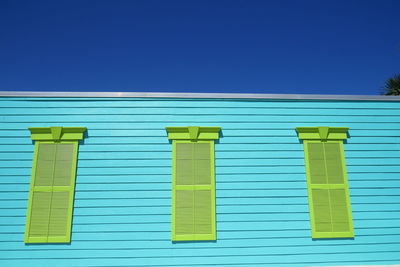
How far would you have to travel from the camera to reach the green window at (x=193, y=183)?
4855 mm

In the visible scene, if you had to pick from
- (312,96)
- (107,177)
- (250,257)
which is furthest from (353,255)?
(107,177)

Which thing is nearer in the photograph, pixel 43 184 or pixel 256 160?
pixel 43 184

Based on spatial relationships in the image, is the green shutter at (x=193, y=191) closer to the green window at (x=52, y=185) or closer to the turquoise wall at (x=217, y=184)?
the turquoise wall at (x=217, y=184)

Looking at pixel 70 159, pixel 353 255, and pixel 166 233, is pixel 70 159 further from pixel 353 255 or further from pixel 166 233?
pixel 353 255

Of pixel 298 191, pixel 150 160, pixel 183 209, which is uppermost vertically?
pixel 150 160

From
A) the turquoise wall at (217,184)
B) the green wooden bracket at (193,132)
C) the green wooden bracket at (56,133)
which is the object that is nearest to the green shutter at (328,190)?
the turquoise wall at (217,184)

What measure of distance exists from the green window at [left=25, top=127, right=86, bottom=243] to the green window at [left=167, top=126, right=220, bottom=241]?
1784 millimetres

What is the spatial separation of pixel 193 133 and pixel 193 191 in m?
1.06

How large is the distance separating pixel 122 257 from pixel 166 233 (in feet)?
2.75

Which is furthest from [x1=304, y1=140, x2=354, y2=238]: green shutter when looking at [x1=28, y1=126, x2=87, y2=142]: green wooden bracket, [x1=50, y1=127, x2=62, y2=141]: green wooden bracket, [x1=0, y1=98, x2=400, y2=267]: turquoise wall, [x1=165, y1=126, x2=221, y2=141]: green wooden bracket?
[x1=50, y1=127, x2=62, y2=141]: green wooden bracket

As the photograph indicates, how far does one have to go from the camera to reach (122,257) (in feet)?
15.5

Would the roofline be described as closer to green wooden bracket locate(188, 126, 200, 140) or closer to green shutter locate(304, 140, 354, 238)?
green wooden bracket locate(188, 126, 200, 140)

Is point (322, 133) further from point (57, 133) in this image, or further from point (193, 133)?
point (57, 133)

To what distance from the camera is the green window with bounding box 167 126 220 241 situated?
4.86 meters
